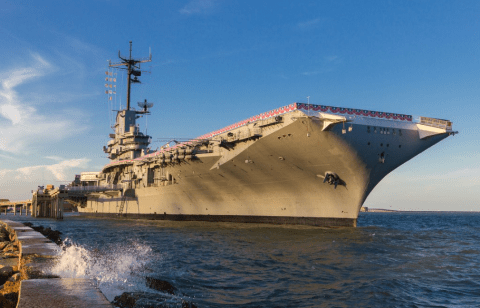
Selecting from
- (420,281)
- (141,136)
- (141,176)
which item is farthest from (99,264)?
(141,136)

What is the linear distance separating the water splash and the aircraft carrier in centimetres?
943

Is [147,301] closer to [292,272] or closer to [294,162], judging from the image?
→ [292,272]

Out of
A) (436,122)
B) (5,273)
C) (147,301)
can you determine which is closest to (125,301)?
(147,301)

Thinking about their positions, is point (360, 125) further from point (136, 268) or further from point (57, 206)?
point (57, 206)

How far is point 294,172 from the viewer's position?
846 inches

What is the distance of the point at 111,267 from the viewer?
31.1ft

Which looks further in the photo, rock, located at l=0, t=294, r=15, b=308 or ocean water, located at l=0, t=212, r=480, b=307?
ocean water, located at l=0, t=212, r=480, b=307

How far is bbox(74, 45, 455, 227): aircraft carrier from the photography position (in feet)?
62.9

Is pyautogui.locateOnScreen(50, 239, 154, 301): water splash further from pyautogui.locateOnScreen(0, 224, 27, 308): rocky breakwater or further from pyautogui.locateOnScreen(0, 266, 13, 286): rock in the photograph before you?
pyautogui.locateOnScreen(0, 266, 13, 286): rock

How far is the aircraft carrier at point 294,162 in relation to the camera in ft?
62.9

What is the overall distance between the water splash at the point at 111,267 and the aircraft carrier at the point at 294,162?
9.43m

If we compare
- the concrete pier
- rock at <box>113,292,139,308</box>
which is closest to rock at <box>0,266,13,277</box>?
the concrete pier

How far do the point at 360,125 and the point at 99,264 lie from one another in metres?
14.0

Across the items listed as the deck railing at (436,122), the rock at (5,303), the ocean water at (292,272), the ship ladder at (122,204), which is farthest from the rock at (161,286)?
the ship ladder at (122,204)
